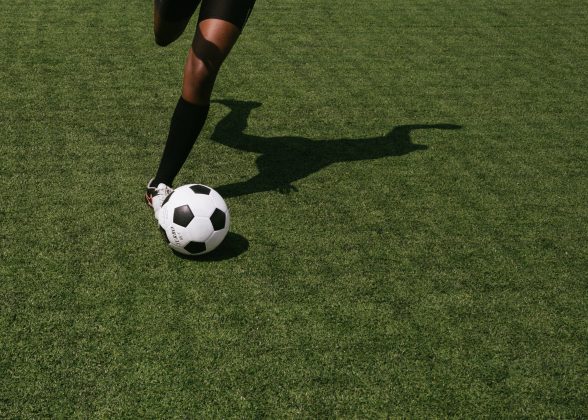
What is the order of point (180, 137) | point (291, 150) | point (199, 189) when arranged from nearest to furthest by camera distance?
point (199, 189), point (180, 137), point (291, 150)

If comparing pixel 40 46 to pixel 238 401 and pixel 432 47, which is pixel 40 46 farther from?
pixel 238 401

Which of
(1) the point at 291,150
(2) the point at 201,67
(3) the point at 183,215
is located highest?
(2) the point at 201,67

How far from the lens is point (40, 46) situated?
18.9ft

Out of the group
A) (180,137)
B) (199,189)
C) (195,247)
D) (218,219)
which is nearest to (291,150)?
(180,137)

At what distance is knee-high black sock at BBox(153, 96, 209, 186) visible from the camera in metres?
3.57

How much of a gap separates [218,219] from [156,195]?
0.46 metres

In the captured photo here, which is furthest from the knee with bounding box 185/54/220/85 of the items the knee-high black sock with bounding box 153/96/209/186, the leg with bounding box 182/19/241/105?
the knee-high black sock with bounding box 153/96/209/186

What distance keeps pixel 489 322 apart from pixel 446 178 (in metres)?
1.42

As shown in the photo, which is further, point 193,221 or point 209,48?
point 209,48

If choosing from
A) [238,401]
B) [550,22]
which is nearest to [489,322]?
[238,401]

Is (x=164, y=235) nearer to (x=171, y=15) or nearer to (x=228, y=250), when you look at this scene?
(x=228, y=250)

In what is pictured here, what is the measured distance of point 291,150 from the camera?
4395 mm

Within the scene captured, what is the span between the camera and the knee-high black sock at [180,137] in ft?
11.7

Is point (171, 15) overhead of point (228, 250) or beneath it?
overhead
